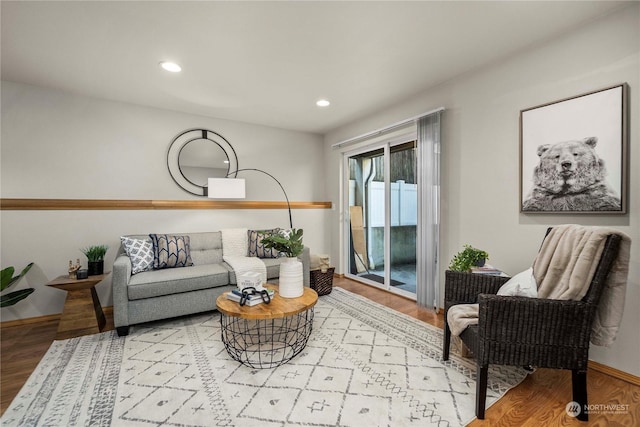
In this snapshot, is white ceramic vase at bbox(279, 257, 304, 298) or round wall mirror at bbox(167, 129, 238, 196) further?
round wall mirror at bbox(167, 129, 238, 196)

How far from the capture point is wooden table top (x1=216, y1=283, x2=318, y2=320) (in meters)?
1.91

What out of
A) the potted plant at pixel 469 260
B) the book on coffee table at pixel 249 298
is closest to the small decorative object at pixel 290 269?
the book on coffee table at pixel 249 298

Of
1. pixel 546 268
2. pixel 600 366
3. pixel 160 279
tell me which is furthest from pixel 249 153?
pixel 600 366

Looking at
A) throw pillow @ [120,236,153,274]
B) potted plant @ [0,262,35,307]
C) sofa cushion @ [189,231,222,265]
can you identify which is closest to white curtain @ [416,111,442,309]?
sofa cushion @ [189,231,222,265]

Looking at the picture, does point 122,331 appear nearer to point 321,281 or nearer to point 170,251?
point 170,251

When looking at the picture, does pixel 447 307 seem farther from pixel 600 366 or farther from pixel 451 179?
pixel 451 179

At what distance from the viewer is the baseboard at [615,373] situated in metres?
1.81

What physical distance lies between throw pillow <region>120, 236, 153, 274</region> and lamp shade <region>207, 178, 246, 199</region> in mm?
880

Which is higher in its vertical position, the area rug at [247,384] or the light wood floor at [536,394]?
the area rug at [247,384]

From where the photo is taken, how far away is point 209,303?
288cm

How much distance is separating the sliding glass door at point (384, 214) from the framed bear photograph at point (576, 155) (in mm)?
1240

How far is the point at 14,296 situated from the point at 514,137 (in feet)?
15.5

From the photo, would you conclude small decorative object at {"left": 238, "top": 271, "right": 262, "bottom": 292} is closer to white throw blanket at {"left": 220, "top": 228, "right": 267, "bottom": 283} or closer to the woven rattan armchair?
white throw blanket at {"left": 220, "top": 228, "right": 267, "bottom": 283}

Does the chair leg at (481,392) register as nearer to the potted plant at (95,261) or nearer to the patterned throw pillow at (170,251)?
the patterned throw pillow at (170,251)
